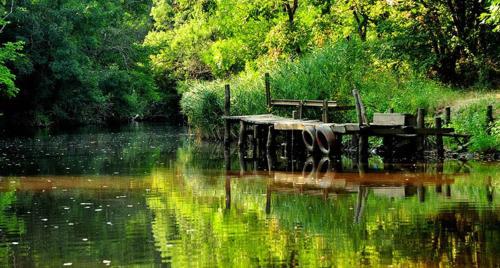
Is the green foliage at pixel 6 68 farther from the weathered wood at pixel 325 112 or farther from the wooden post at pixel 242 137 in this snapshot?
the weathered wood at pixel 325 112

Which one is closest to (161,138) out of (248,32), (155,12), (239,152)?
(248,32)

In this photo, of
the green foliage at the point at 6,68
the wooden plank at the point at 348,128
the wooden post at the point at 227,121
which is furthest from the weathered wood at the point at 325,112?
the green foliage at the point at 6,68

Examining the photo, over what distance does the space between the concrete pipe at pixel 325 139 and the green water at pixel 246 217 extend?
10.3ft

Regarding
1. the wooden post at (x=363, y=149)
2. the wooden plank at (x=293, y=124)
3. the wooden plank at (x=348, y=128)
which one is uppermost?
the wooden plank at (x=293, y=124)

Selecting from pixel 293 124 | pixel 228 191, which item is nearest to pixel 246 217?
pixel 228 191

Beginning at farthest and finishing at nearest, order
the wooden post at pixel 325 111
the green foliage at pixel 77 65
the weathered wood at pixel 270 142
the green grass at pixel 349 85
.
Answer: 1. the green foliage at pixel 77 65
2. the weathered wood at pixel 270 142
3. the green grass at pixel 349 85
4. the wooden post at pixel 325 111

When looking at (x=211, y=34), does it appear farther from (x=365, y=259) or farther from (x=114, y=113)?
(x=365, y=259)

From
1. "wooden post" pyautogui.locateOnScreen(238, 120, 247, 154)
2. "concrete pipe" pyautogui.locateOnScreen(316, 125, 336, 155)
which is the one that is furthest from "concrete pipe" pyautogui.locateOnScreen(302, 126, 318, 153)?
"wooden post" pyautogui.locateOnScreen(238, 120, 247, 154)

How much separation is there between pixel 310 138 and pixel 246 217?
13.8m

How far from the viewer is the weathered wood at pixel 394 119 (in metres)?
25.7

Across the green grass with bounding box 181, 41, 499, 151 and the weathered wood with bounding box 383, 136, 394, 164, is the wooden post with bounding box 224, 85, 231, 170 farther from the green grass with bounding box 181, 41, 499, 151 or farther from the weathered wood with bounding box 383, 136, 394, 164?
the weathered wood with bounding box 383, 136, 394, 164

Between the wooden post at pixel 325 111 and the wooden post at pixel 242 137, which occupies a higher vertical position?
the wooden post at pixel 325 111

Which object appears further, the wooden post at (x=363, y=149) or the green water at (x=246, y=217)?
the wooden post at (x=363, y=149)

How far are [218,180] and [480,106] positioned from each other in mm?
9989
